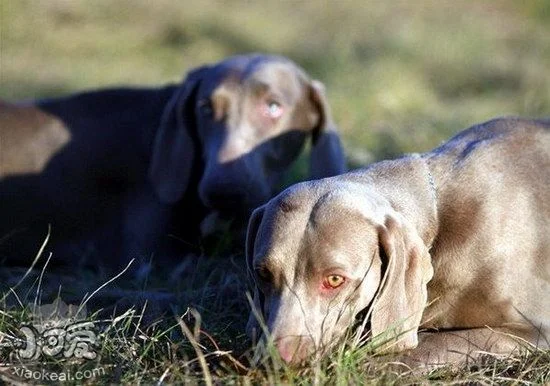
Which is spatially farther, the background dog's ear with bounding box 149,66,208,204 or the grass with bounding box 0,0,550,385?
the background dog's ear with bounding box 149,66,208,204

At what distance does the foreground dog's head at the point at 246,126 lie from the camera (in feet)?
18.9

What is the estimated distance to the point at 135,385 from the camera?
3.77m

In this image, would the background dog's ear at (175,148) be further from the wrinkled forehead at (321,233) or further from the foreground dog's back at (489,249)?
the wrinkled forehead at (321,233)

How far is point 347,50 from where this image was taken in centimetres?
1120

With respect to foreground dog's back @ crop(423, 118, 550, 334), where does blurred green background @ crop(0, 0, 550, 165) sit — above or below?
below

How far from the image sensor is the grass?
405 cm

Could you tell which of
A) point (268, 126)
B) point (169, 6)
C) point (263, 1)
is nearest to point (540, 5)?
point (263, 1)

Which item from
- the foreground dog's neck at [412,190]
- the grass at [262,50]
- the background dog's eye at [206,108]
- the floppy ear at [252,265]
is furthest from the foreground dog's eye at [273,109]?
the floppy ear at [252,265]

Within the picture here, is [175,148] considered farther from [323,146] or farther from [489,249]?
[489,249]

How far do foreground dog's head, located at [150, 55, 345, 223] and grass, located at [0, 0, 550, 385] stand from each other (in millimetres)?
443

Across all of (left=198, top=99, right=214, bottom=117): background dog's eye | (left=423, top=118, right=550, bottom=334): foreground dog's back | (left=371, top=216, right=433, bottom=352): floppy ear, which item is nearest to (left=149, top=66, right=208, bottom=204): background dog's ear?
(left=198, top=99, right=214, bottom=117): background dog's eye

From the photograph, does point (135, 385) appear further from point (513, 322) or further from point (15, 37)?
point (15, 37)

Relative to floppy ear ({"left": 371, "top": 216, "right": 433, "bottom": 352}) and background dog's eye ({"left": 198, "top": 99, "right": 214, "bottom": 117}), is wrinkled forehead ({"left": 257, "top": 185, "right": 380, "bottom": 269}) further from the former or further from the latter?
background dog's eye ({"left": 198, "top": 99, "right": 214, "bottom": 117})

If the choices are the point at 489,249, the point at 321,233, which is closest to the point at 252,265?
the point at 321,233
